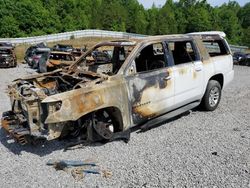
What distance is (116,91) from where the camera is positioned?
542cm

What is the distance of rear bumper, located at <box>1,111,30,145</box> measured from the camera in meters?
5.15

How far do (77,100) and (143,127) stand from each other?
1.56 meters

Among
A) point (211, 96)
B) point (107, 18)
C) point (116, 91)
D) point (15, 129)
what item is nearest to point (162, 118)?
point (116, 91)

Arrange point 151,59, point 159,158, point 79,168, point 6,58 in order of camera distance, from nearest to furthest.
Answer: point 79,168
point 159,158
point 151,59
point 6,58

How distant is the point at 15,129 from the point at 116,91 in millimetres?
1771

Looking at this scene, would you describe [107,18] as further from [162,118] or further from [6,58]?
[162,118]

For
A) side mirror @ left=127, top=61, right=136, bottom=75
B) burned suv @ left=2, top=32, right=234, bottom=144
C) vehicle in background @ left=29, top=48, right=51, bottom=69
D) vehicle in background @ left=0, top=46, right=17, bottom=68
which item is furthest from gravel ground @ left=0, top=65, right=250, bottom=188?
vehicle in background @ left=0, top=46, right=17, bottom=68

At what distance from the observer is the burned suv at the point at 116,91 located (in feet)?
16.5

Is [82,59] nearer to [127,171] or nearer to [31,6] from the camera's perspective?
[127,171]

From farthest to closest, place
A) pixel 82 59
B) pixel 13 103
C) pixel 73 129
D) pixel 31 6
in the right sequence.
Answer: pixel 31 6 → pixel 82 59 → pixel 13 103 → pixel 73 129

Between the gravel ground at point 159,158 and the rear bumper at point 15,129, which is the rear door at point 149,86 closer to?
the gravel ground at point 159,158

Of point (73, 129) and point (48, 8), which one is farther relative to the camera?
point (48, 8)

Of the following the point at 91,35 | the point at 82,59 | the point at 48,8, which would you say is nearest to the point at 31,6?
the point at 48,8

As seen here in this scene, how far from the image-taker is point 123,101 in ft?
18.1
